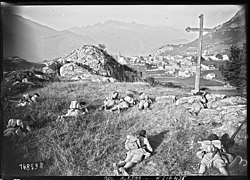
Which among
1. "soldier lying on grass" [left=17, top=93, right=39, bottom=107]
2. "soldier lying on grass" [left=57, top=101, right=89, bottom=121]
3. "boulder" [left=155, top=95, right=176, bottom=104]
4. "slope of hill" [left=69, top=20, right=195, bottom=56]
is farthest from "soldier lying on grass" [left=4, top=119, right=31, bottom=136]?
"boulder" [left=155, top=95, right=176, bottom=104]

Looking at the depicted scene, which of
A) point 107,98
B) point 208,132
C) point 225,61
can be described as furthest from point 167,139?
point 225,61

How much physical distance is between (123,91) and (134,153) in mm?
504

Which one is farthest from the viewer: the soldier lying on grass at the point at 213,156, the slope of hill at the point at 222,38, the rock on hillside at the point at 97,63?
the rock on hillside at the point at 97,63

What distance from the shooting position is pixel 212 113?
2.29m

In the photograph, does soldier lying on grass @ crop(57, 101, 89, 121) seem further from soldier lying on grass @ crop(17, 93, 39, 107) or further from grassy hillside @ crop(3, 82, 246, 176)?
soldier lying on grass @ crop(17, 93, 39, 107)

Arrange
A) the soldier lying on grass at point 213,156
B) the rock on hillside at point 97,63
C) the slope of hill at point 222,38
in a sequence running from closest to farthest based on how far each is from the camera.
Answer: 1. the soldier lying on grass at point 213,156
2. the slope of hill at point 222,38
3. the rock on hillside at point 97,63

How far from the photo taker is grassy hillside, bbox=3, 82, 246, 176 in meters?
2.21

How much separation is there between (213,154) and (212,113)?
1.08ft

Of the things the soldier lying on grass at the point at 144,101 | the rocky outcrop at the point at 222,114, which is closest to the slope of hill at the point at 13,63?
the soldier lying on grass at the point at 144,101

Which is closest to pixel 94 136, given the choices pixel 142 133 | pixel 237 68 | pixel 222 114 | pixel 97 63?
pixel 142 133

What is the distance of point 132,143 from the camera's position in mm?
2191

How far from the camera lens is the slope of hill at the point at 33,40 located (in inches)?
87.7

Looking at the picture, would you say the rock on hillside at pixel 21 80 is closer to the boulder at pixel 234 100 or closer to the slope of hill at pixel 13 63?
the slope of hill at pixel 13 63

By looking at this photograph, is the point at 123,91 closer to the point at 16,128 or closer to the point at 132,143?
the point at 132,143
